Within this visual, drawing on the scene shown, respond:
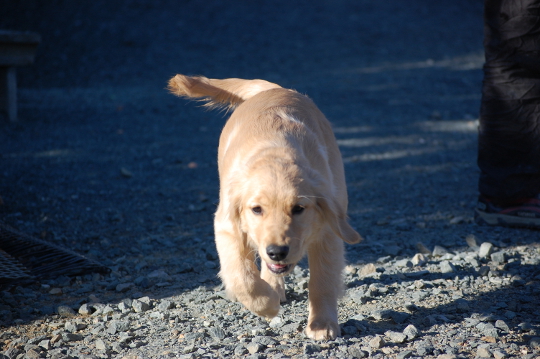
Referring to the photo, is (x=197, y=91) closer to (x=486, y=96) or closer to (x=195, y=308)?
(x=195, y=308)

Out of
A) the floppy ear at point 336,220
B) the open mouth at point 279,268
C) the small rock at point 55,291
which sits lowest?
the small rock at point 55,291

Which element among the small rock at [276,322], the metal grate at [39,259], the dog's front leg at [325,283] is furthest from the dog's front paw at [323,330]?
the metal grate at [39,259]

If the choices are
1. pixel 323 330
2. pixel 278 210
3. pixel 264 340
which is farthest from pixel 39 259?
pixel 323 330

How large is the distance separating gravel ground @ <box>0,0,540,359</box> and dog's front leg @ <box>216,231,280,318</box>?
161 millimetres

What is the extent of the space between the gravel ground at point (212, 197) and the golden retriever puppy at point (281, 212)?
8.8 inches

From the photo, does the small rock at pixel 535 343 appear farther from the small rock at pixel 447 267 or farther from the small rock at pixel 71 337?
the small rock at pixel 71 337

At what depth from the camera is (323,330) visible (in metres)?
3.05

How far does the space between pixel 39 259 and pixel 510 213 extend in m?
3.94

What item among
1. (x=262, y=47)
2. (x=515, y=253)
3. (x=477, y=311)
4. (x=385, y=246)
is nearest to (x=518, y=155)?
(x=515, y=253)

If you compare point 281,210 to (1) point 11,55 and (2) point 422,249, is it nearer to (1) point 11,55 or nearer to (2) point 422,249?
(2) point 422,249

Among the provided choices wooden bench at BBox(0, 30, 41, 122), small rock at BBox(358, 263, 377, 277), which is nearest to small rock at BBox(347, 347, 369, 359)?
small rock at BBox(358, 263, 377, 277)

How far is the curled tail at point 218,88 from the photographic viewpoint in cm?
452

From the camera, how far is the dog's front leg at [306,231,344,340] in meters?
3.12

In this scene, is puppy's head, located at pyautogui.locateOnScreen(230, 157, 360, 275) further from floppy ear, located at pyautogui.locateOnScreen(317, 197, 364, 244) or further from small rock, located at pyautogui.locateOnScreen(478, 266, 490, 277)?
Answer: small rock, located at pyautogui.locateOnScreen(478, 266, 490, 277)
